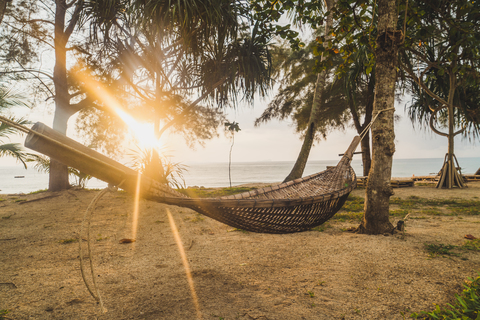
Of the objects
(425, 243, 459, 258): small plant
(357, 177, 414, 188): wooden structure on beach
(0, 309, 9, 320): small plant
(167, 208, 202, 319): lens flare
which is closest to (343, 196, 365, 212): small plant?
(425, 243, 459, 258): small plant

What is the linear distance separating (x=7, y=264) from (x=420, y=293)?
2898 millimetres

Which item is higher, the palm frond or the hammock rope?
the palm frond

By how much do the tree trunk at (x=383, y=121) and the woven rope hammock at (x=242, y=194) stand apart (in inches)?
10.0

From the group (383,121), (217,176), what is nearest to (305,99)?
(383,121)

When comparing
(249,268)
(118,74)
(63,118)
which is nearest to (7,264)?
(249,268)

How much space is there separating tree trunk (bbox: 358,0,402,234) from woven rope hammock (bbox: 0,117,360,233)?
25 cm

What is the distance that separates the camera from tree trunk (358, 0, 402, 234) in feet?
7.61

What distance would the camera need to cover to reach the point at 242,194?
1933 millimetres

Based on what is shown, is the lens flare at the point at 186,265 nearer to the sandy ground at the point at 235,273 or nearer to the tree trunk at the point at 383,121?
the sandy ground at the point at 235,273

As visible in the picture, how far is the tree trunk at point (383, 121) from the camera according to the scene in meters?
2.32

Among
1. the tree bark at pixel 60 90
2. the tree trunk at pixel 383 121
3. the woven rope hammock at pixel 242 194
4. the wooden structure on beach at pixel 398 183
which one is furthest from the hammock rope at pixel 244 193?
the tree bark at pixel 60 90

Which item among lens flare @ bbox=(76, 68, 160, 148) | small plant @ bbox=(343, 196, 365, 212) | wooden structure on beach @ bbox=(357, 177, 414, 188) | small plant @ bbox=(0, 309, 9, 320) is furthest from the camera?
wooden structure on beach @ bbox=(357, 177, 414, 188)

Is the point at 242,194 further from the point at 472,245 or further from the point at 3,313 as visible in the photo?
the point at 472,245

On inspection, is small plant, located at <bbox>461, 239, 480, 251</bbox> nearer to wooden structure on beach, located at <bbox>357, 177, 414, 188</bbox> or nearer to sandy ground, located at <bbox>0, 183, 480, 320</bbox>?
sandy ground, located at <bbox>0, 183, 480, 320</bbox>
